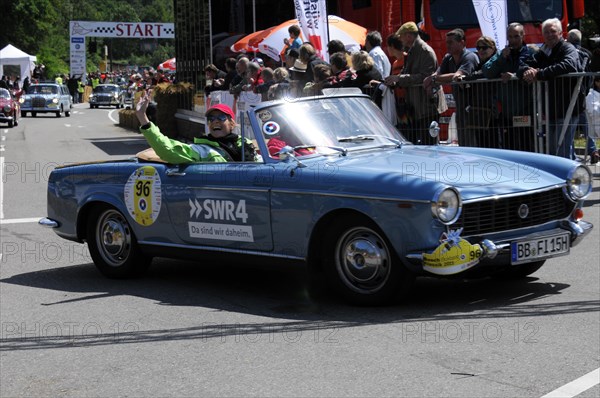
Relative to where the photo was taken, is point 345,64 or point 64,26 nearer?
point 345,64

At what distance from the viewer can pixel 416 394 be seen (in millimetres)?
5266

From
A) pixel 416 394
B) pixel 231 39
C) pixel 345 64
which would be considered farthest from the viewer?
pixel 231 39

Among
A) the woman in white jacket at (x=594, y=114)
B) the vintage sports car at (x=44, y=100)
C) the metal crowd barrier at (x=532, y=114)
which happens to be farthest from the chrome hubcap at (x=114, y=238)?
the vintage sports car at (x=44, y=100)

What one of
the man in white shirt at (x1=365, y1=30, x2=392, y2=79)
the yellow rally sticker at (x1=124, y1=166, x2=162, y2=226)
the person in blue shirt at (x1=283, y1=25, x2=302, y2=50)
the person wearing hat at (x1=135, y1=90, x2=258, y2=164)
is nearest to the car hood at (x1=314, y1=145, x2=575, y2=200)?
the person wearing hat at (x1=135, y1=90, x2=258, y2=164)

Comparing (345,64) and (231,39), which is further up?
(231,39)

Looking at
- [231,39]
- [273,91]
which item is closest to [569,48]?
[273,91]

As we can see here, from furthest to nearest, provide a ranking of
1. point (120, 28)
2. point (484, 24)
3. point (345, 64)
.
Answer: point (120, 28) → point (484, 24) → point (345, 64)

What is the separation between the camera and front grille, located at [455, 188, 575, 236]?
7016mm

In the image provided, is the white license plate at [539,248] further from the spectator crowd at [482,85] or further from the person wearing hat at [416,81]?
the person wearing hat at [416,81]

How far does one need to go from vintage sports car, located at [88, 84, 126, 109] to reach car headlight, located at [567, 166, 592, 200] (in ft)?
192

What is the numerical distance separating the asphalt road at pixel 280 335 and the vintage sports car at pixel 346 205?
30cm

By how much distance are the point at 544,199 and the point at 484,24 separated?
7.37 m

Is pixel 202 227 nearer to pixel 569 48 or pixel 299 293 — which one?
pixel 299 293

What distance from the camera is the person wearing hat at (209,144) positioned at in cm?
833
